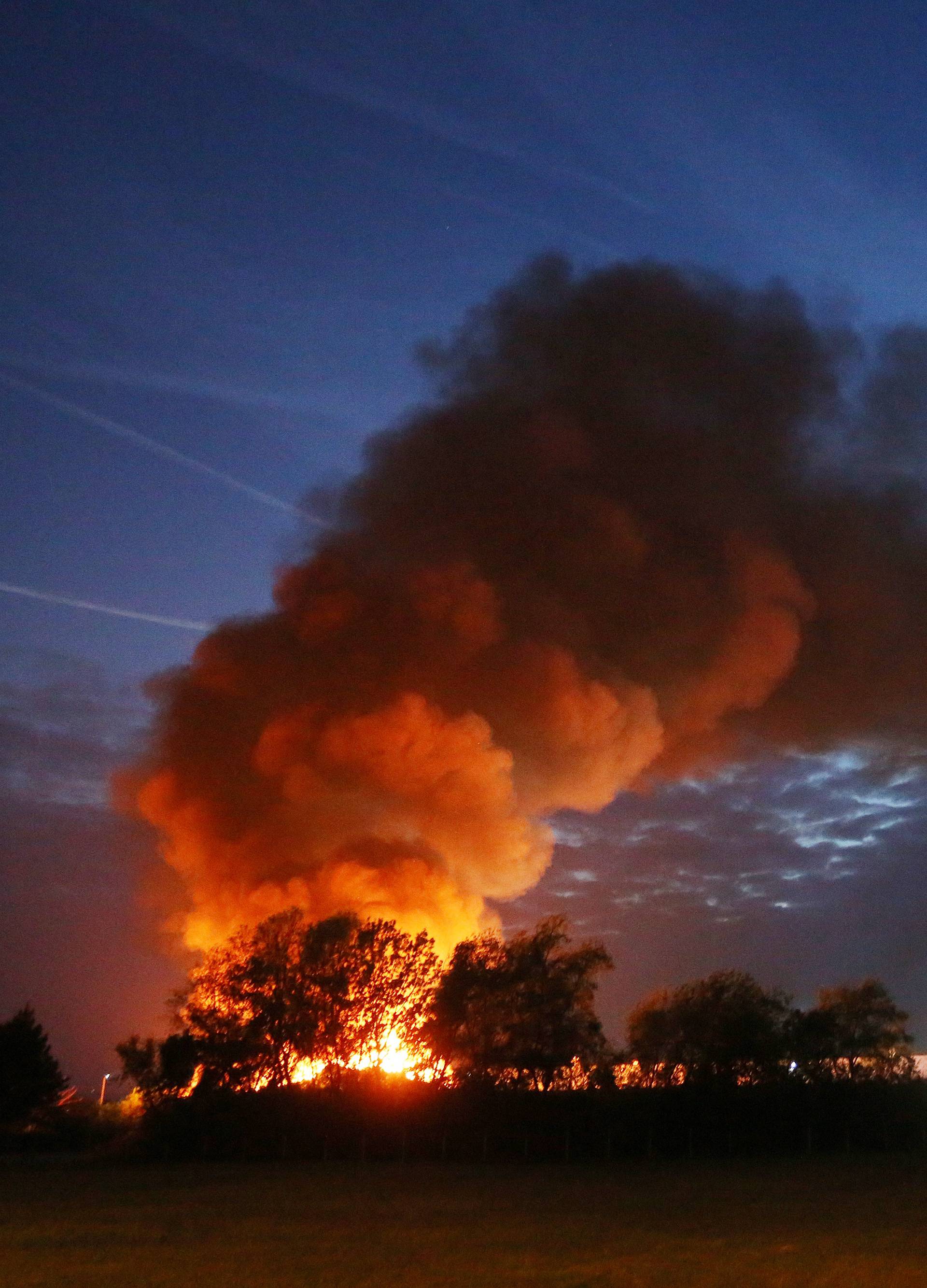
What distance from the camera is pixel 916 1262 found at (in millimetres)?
17891

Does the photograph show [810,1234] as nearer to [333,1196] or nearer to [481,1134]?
[333,1196]

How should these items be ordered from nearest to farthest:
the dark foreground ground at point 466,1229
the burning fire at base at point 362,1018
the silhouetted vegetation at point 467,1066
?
1. the dark foreground ground at point 466,1229
2. the silhouetted vegetation at point 467,1066
3. the burning fire at base at point 362,1018

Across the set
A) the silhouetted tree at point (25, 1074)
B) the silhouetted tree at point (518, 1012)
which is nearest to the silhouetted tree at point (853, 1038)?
the silhouetted tree at point (518, 1012)

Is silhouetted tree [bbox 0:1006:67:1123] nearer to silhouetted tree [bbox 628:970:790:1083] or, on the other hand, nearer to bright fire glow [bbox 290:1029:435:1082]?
bright fire glow [bbox 290:1029:435:1082]

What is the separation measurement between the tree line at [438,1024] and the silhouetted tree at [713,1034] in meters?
0.07

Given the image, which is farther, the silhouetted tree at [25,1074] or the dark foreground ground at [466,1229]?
the silhouetted tree at [25,1074]

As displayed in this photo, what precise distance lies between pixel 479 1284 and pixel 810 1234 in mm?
7931

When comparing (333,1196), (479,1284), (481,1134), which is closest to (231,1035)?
(481,1134)

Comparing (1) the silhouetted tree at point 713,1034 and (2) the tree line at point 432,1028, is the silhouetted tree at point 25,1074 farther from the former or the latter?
(1) the silhouetted tree at point 713,1034

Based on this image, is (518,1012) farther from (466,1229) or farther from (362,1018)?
(466,1229)

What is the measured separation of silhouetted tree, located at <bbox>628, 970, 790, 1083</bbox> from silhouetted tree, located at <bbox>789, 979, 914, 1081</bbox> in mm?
1367

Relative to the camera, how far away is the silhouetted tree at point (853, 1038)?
4888cm

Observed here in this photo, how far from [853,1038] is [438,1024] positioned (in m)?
20.7

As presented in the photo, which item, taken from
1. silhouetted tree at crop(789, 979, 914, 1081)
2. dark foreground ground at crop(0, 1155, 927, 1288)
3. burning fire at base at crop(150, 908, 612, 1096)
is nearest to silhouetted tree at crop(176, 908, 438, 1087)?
burning fire at base at crop(150, 908, 612, 1096)
